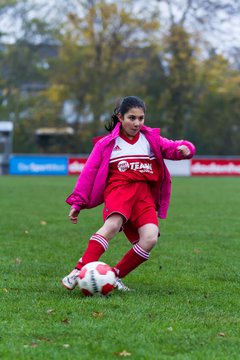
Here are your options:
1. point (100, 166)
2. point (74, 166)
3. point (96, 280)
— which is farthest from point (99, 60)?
point (96, 280)

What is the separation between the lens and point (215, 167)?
1266 inches

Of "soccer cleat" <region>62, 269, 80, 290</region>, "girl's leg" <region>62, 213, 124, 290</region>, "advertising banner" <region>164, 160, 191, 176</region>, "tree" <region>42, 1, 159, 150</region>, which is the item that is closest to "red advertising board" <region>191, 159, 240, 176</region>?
"advertising banner" <region>164, 160, 191, 176</region>

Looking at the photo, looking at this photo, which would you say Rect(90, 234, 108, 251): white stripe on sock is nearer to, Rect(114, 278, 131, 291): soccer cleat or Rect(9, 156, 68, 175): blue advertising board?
Rect(114, 278, 131, 291): soccer cleat

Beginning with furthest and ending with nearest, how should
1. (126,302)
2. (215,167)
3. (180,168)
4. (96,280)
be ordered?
(215,167) < (180,168) < (96,280) < (126,302)

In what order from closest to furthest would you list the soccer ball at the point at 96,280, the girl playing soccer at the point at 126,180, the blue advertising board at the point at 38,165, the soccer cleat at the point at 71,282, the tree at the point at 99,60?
the soccer ball at the point at 96,280 → the soccer cleat at the point at 71,282 → the girl playing soccer at the point at 126,180 → the blue advertising board at the point at 38,165 → the tree at the point at 99,60

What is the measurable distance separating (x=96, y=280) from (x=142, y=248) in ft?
1.83

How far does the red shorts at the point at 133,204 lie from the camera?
541cm

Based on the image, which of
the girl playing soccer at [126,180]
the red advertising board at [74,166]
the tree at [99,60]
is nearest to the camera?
the girl playing soccer at [126,180]

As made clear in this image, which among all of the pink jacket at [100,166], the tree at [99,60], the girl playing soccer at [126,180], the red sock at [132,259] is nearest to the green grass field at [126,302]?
the red sock at [132,259]

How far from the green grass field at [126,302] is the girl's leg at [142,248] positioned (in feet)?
0.74

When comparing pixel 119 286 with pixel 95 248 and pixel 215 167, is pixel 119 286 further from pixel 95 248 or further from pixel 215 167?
pixel 215 167

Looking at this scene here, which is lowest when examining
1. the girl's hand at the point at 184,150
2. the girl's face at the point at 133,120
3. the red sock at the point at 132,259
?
the red sock at the point at 132,259

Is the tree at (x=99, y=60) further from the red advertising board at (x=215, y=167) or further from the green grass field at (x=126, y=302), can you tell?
the green grass field at (x=126, y=302)

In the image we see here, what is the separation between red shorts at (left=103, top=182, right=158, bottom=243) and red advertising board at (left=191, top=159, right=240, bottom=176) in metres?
26.0
